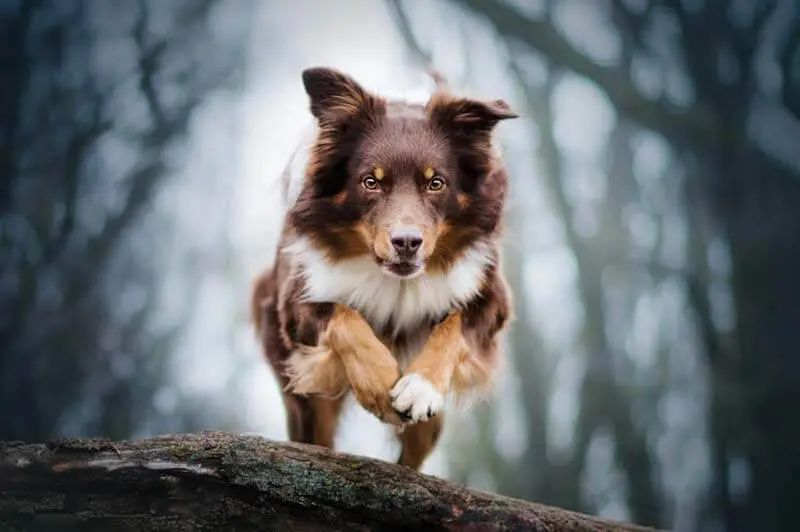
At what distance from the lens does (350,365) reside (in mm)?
3645

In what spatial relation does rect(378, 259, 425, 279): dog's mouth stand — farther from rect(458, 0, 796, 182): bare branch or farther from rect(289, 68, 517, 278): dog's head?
rect(458, 0, 796, 182): bare branch

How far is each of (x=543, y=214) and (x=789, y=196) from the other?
217cm

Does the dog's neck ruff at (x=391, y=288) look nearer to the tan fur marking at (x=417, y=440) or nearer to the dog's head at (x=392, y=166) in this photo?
the dog's head at (x=392, y=166)

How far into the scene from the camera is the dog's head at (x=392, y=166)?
3.77 m

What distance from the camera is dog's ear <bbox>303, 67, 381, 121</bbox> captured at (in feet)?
12.9

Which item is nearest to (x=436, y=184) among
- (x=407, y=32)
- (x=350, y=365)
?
(x=350, y=365)

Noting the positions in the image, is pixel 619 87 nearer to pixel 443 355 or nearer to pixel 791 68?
pixel 791 68

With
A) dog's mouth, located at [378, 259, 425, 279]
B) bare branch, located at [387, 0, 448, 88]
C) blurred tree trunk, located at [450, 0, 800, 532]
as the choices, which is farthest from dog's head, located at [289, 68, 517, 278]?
blurred tree trunk, located at [450, 0, 800, 532]

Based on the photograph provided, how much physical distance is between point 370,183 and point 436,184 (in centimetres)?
28

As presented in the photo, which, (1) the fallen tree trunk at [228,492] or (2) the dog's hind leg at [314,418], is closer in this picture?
(1) the fallen tree trunk at [228,492]

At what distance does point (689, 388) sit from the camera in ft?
24.3

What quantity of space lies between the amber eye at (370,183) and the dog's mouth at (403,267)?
344 mm

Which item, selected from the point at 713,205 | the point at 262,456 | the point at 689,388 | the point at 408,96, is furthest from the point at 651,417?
the point at 262,456

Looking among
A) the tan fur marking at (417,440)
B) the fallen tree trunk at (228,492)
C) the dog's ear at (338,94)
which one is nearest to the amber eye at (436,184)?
the dog's ear at (338,94)
